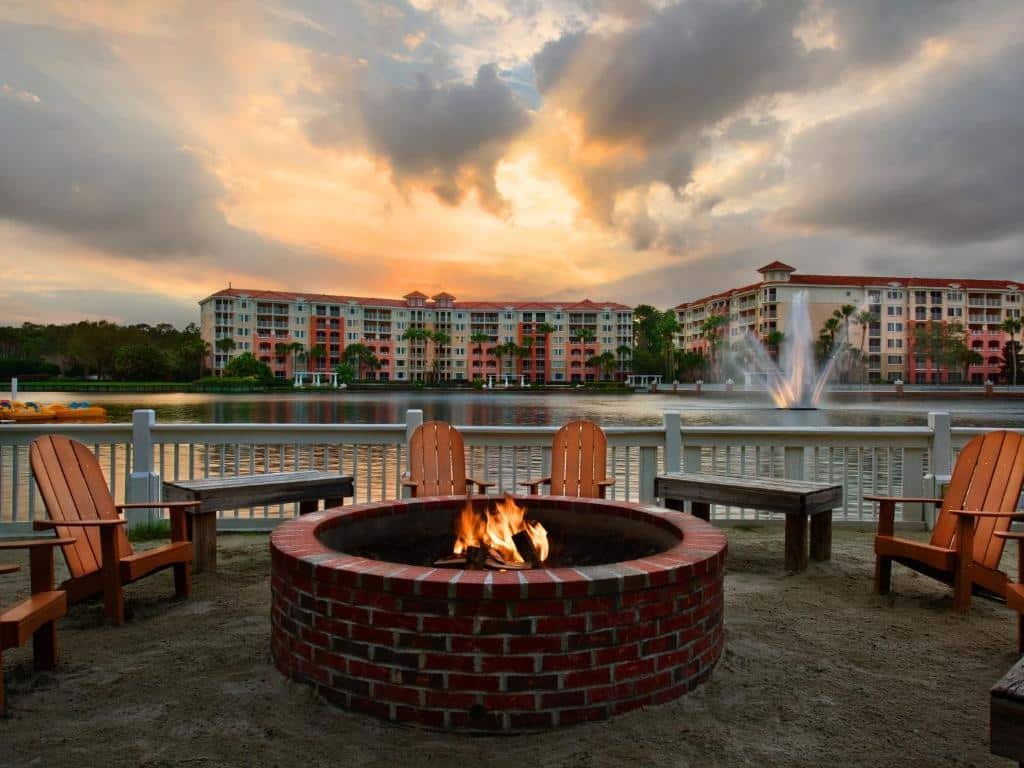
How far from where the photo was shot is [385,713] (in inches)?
105

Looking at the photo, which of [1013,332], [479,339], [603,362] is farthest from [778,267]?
[479,339]

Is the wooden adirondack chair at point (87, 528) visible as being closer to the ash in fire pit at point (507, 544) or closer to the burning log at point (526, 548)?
the ash in fire pit at point (507, 544)

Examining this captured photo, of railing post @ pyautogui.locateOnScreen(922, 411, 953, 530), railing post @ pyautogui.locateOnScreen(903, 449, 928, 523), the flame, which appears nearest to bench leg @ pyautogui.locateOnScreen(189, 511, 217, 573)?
the flame

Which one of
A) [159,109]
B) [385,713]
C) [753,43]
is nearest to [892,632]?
[385,713]

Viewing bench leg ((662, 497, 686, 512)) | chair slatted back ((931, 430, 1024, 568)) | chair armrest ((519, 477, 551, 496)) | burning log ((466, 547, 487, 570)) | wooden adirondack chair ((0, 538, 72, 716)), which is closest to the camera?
wooden adirondack chair ((0, 538, 72, 716))

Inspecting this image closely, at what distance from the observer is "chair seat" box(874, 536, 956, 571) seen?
4.34 meters

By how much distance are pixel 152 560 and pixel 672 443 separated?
4.95 m

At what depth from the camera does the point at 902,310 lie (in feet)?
346

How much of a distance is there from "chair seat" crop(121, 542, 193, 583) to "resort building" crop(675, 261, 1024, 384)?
11135 centimetres

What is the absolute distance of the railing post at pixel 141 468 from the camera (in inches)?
254

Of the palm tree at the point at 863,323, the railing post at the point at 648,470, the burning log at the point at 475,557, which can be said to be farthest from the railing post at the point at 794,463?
the palm tree at the point at 863,323

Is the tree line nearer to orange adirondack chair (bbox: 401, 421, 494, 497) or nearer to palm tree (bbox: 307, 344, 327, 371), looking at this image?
palm tree (bbox: 307, 344, 327, 371)

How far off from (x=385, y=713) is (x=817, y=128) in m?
26.8

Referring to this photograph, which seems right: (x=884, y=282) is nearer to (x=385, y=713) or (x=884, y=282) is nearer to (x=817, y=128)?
(x=817, y=128)
